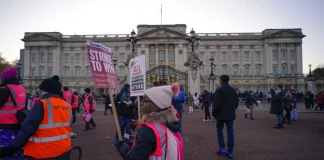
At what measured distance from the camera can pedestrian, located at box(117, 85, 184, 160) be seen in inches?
91.3

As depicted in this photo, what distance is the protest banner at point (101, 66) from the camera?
339 centimetres

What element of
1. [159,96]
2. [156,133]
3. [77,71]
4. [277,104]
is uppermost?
[77,71]

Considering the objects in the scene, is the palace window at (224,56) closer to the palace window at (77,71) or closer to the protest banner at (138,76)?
the palace window at (77,71)

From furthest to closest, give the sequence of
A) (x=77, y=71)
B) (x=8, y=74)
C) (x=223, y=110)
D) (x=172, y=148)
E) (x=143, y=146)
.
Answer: (x=77, y=71) → (x=223, y=110) → (x=8, y=74) → (x=172, y=148) → (x=143, y=146)

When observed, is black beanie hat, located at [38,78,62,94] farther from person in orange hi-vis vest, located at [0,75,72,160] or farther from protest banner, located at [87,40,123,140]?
protest banner, located at [87,40,123,140]

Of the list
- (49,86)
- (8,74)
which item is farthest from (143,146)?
(8,74)

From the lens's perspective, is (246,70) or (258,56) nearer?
(246,70)

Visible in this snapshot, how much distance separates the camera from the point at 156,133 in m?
2.36

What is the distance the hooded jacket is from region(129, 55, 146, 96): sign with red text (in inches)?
62.1

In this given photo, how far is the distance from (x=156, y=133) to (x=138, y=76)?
2.04 m

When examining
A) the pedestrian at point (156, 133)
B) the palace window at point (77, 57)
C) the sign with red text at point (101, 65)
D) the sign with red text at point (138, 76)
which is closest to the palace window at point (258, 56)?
the palace window at point (77, 57)

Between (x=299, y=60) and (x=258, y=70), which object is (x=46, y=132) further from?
(x=299, y=60)

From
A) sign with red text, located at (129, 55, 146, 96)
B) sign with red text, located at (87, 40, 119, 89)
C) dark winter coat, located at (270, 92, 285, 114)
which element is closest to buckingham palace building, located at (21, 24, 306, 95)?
dark winter coat, located at (270, 92, 285, 114)

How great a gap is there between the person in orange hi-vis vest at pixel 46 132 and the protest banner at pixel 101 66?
0.66 metres
